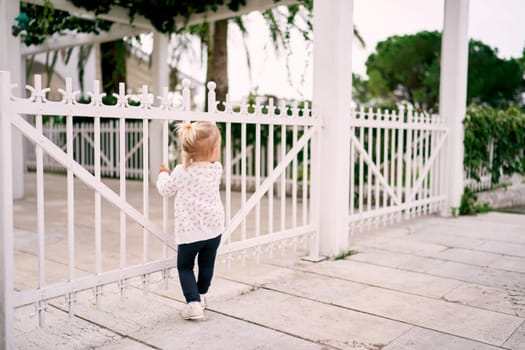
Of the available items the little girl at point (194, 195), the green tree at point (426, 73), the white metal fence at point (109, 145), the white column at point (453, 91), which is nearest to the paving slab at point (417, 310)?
the little girl at point (194, 195)

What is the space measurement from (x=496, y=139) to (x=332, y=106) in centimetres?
505

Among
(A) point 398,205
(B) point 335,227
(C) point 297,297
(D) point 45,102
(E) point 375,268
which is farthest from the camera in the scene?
(A) point 398,205

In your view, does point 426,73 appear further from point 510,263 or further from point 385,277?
point 385,277

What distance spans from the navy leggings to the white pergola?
0.96m

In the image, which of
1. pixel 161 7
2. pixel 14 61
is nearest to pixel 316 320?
pixel 161 7

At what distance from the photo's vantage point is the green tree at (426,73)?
27.6 meters

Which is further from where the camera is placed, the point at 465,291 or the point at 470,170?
the point at 470,170

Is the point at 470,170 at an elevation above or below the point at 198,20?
below

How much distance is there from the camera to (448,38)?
7211 millimetres

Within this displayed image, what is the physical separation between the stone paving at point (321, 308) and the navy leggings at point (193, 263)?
182 mm

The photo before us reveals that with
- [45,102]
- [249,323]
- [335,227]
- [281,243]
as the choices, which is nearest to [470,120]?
[335,227]

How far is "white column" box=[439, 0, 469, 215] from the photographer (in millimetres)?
7133

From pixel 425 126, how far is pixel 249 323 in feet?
14.5

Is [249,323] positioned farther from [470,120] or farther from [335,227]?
[470,120]
